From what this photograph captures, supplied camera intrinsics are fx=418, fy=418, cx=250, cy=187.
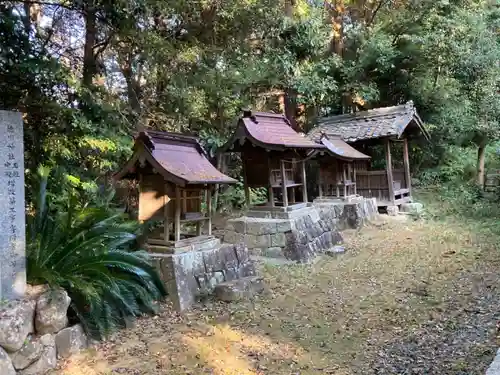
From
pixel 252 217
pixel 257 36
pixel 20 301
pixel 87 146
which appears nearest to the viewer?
pixel 20 301

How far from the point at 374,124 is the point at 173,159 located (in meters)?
10.4

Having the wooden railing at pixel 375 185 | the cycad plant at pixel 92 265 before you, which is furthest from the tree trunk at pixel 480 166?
the cycad plant at pixel 92 265

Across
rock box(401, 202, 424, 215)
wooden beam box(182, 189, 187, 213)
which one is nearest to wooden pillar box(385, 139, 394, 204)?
rock box(401, 202, 424, 215)

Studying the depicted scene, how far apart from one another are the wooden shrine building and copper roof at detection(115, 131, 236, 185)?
7217 mm

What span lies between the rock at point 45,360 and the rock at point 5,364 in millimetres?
188

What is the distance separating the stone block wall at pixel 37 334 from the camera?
4438 mm

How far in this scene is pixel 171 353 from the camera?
5156 mm

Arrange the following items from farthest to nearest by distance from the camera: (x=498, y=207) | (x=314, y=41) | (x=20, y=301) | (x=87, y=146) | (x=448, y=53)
Result: 1. (x=448, y=53)
2. (x=498, y=207)
3. (x=314, y=41)
4. (x=87, y=146)
5. (x=20, y=301)

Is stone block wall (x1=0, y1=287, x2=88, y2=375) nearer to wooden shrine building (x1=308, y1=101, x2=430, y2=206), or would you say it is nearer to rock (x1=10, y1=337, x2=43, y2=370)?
rock (x1=10, y1=337, x2=43, y2=370)

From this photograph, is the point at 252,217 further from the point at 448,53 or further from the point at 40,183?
the point at 448,53

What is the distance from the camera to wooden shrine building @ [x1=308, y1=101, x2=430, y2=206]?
14711 mm

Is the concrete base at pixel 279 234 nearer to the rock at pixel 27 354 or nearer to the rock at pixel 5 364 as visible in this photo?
the rock at pixel 27 354

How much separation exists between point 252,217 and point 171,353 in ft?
18.6

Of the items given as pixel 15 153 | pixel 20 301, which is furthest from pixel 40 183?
pixel 20 301
